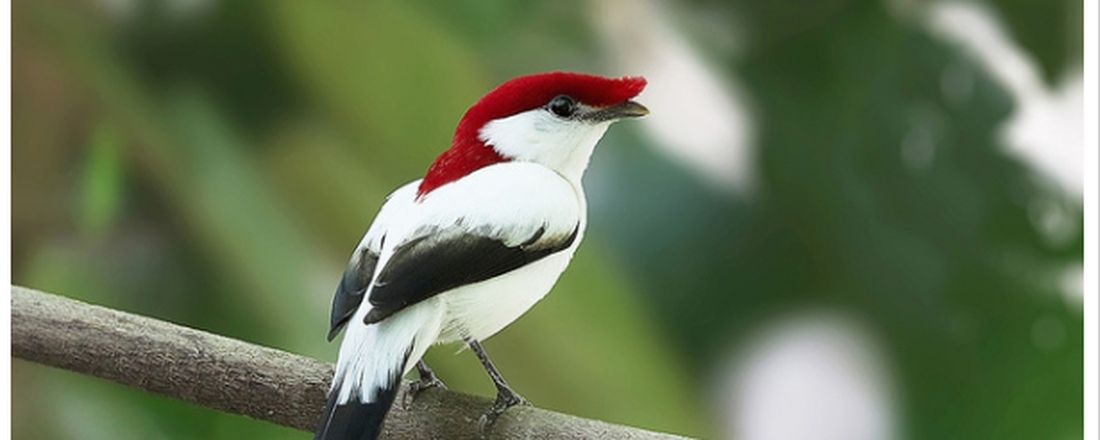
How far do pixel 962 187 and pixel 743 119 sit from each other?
21 centimetres

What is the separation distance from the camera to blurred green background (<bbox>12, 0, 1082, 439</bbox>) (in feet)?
4.10

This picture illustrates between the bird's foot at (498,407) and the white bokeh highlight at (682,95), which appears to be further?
the white bokeh highlight at (682,95)

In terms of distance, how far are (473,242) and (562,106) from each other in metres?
0.14

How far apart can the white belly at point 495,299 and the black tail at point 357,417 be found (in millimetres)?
85

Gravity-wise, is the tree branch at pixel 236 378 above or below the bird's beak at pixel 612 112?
below

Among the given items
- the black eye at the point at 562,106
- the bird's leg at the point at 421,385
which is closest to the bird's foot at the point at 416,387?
the bird's leg at the point at 421,385

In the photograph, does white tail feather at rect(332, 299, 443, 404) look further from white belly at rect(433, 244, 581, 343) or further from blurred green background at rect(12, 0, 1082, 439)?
blurred green background at rect(12, 0, 1082, 439)

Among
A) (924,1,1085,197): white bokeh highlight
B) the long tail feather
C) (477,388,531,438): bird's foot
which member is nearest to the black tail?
the long tail feather

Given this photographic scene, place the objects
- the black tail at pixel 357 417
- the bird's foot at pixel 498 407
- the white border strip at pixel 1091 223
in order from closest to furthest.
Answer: the black tail at pixel 357 417, the bird's foot at pixel 498 407, the white border strip at pixel 1091 223

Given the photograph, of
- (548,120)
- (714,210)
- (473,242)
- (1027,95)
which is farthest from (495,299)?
(1027,95)

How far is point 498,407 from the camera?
1026mm

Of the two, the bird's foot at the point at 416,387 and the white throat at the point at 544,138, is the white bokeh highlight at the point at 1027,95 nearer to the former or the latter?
the white throat at the point at 544,138

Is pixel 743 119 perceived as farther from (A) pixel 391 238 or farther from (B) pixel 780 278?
(A) pixel 391 238

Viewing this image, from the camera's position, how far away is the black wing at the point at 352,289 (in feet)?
3.32
